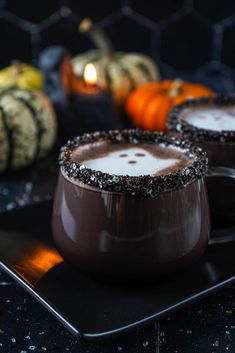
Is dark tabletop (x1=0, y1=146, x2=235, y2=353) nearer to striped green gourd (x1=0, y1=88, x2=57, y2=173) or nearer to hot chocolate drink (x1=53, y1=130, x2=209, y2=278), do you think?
hot chocolate drink (x1=53, y1=130, x2=209, y2=278)

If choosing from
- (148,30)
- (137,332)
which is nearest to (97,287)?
(137,332)

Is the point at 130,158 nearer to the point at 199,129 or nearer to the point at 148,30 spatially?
the point at 199,129

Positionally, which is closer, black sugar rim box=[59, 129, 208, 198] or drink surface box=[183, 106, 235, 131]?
black sugar rim box=[59, 129, 208, 198]

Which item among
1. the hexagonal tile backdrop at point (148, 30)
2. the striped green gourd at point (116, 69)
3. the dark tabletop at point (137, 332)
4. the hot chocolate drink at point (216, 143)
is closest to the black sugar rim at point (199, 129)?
the hot chocolate drink at point (216, 143)

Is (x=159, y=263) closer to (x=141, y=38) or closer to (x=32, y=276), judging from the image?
(x=32, y=276)

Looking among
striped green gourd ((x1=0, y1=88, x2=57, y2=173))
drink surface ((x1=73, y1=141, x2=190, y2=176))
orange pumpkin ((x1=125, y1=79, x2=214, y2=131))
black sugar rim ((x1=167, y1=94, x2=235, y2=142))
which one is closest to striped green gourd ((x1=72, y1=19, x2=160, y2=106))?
orange pumpkin ((x1=125, y1=79, x2=214, y2=131))

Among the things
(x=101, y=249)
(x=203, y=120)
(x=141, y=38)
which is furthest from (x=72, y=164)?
(x=141, y=38)
